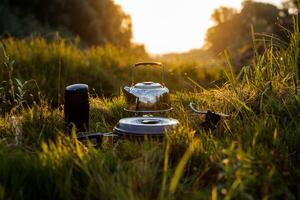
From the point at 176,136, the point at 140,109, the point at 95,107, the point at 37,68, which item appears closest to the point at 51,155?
the point at 176,136

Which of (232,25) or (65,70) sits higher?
(232,25)

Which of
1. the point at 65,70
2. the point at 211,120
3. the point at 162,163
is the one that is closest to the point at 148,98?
the point at 211,120

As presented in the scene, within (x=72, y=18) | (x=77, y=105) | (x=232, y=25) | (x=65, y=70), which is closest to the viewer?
(x=77, y=105)

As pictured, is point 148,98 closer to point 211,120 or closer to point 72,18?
point 211,120

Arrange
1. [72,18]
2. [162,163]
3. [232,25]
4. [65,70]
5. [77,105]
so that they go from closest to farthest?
[162,163], [77,105], [65,70], [72,18], [232,25]

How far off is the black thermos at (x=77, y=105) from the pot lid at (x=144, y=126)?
1.19ft

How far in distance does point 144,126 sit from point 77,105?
0.61 m

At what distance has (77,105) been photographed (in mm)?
3365

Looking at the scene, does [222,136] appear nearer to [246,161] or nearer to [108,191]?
[246,161]

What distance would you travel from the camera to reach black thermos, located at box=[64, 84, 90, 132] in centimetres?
334

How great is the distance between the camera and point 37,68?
748cm

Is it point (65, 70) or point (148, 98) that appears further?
point (65, 70)

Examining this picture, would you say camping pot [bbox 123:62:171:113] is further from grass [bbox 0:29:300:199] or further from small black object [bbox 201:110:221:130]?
small black object [bbox 201:110:221:130]

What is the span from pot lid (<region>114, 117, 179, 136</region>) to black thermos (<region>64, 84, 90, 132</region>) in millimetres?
363
